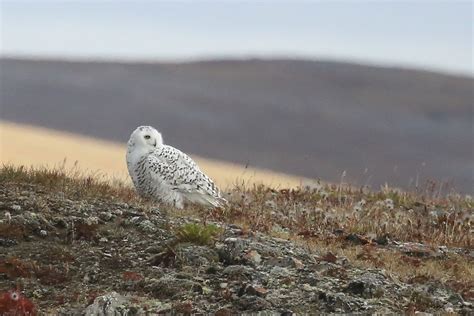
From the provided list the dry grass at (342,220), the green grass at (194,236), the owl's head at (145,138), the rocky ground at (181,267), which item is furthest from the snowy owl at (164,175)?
the green grass at (194,236)

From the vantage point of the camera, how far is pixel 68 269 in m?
10.3

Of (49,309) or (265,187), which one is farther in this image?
(265,187)

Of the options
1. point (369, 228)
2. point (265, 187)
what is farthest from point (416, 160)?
point (369, 228)

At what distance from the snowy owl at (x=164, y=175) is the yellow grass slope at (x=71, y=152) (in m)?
16.6

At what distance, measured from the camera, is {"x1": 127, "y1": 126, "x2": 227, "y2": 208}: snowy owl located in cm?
1355

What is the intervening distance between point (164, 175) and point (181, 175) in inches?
9.3

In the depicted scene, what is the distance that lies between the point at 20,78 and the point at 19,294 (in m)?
44.9

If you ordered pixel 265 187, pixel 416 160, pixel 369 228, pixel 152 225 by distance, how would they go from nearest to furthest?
1. pixel 152 225
2. pixel 369 228
3. pixel 265 187
4. pixel 416 160

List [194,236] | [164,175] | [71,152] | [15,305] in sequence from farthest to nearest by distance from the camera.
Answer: [71,152] < [164,175] < [194,236] < [15,305]

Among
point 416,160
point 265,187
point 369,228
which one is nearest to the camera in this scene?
point 369,228

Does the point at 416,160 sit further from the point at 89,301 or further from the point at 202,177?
the point at 89,301

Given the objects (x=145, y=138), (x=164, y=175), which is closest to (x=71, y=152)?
(x=145, y=138)

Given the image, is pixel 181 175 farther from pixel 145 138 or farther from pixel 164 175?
pixel 145 138

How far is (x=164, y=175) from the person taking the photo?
13.6 metres
